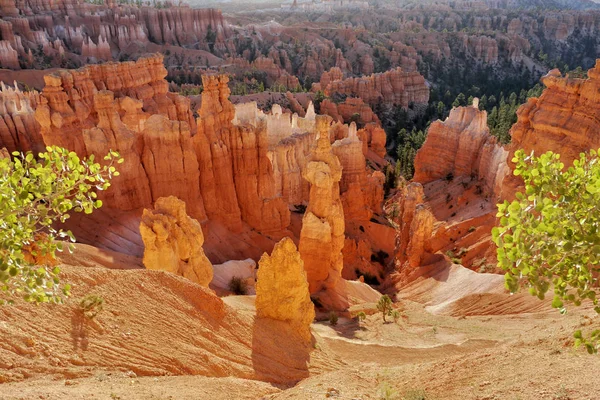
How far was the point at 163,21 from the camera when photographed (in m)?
97.2

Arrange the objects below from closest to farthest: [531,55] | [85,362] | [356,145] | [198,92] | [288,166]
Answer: [85,362]
[288,166]
[356,145]
[198,92]
[531,55]

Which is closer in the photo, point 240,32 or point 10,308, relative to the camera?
point 10,308

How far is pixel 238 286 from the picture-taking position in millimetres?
20297

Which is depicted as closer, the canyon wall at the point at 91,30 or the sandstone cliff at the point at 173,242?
the sandstone cliff at the point at 173,242

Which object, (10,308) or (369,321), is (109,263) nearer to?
(10,308)

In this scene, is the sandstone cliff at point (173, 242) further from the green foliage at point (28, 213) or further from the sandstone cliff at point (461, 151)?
the sandstone cliff at point (461, 151)

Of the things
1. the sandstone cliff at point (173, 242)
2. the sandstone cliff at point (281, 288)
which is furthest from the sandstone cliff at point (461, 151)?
the sandstone cliff at point (173, 242)

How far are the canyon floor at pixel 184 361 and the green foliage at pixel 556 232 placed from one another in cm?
353

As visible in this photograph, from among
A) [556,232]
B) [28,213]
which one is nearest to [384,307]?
[556,232]

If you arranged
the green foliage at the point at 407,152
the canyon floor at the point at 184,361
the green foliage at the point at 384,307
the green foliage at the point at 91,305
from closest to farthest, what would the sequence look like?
A: the canyon floor at the point at 184,361
the green foliage at the point at 91,305
the green foliage at the point at 384,307
the green foliage at the point at 407,152

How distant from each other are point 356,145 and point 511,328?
21284 millimetres

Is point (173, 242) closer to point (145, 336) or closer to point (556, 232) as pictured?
point (145, 336)

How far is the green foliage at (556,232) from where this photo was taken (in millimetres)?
5230

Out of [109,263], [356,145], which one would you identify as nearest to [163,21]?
[356,145]
